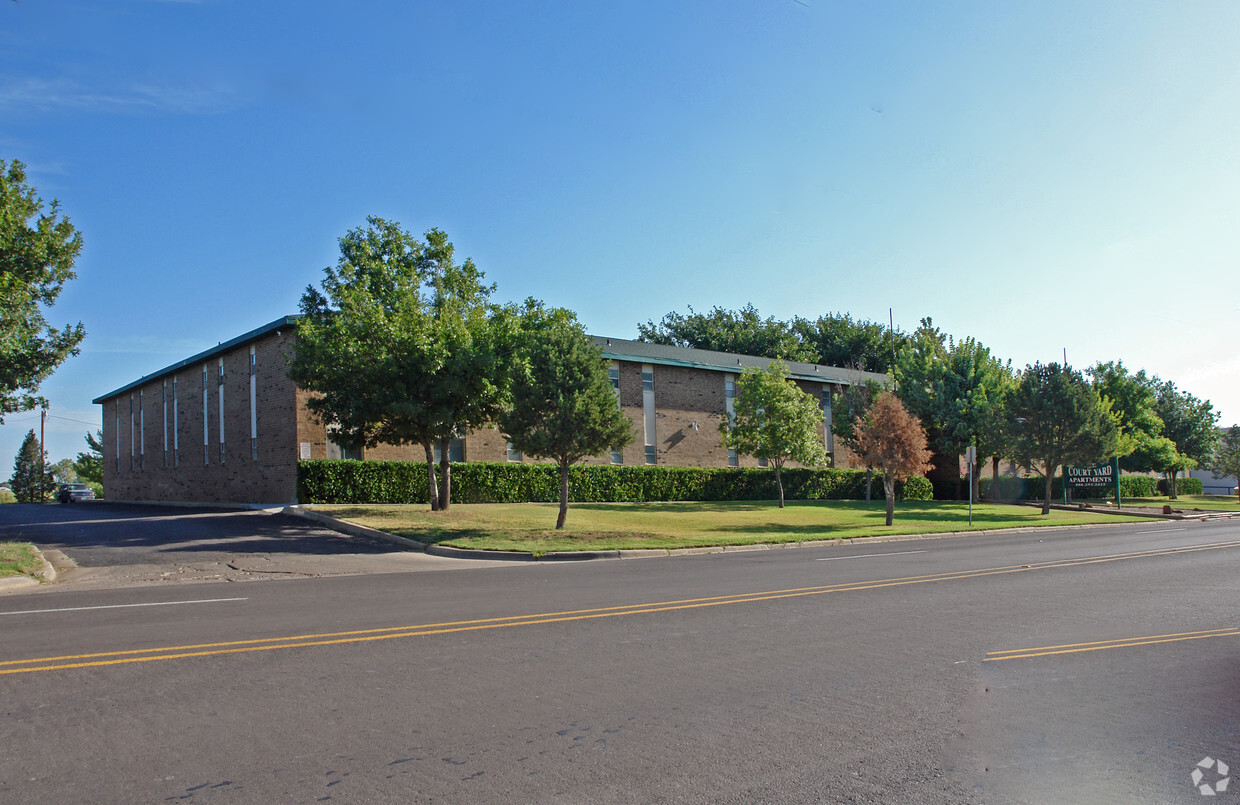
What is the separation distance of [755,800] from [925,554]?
50.5ft

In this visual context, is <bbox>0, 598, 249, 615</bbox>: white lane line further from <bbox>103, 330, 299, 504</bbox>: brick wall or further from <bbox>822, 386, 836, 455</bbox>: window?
<bbox>822, 386, 836, 455</bbox>: window

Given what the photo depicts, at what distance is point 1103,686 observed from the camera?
6348 millimetres

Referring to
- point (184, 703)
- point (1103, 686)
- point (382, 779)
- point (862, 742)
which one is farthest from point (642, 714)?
point (1103, 686)

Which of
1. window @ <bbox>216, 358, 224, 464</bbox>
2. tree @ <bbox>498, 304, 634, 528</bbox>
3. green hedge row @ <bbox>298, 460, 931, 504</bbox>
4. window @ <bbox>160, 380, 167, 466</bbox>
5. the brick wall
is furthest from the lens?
window @ <bbox>160, 380, 167, 466</bbox>

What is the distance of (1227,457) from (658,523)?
187 feet

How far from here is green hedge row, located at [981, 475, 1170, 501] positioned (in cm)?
5303

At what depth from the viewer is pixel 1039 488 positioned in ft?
186

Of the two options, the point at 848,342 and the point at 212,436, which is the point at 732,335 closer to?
the point at 848,342

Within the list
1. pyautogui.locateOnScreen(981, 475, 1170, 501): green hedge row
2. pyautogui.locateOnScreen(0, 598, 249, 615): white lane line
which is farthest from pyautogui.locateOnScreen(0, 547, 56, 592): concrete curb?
pyautogui.locateOnScreen(981, 475, 1170, 501): green hedge row

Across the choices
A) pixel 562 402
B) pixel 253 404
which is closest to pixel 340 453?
pixel 253 404

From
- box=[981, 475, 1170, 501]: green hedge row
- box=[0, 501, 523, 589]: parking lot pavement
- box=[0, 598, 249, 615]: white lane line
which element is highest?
box=[0, 598, 249, 615]: white lane line

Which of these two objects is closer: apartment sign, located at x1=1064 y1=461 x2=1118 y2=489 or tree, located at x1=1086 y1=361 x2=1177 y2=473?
apartment sign, located at x1=1064 y1=461 x2=1118 y2=489

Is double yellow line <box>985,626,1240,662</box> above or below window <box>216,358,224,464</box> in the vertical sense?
below

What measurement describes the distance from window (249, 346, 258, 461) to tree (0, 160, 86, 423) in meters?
11.5
